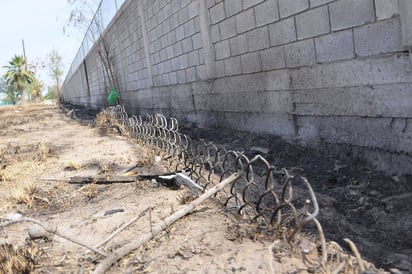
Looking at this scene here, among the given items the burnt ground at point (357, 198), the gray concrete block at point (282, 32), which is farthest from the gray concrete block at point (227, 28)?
the burnt ground at point (357, 198)

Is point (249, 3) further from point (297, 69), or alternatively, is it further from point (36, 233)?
point (36, 233)

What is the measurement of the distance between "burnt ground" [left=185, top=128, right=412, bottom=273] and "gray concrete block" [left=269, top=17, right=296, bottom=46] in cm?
124

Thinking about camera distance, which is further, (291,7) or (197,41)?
(197,41)

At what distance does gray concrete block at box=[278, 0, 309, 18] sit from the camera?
14.2 ft

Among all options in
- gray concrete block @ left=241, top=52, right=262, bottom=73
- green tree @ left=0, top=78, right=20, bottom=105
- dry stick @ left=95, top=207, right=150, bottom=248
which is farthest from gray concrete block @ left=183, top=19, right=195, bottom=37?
green tree @ left=0, top=78, right=20, bottom=105

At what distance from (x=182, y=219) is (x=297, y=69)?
2567mm

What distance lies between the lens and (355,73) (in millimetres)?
3816

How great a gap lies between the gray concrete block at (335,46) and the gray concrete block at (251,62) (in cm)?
123

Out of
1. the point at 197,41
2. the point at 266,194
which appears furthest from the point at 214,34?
the point at 266,194

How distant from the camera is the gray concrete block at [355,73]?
3359 mm

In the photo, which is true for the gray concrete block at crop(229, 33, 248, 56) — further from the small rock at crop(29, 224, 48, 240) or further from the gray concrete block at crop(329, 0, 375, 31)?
the small rock at crop(29, 224, 48, 240)

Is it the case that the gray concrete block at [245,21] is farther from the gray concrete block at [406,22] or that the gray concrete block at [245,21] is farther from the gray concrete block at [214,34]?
the gray concrete block at [406,22]

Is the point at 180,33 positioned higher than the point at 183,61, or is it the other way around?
the point at 180,33

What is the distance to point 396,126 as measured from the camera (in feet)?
11.5
